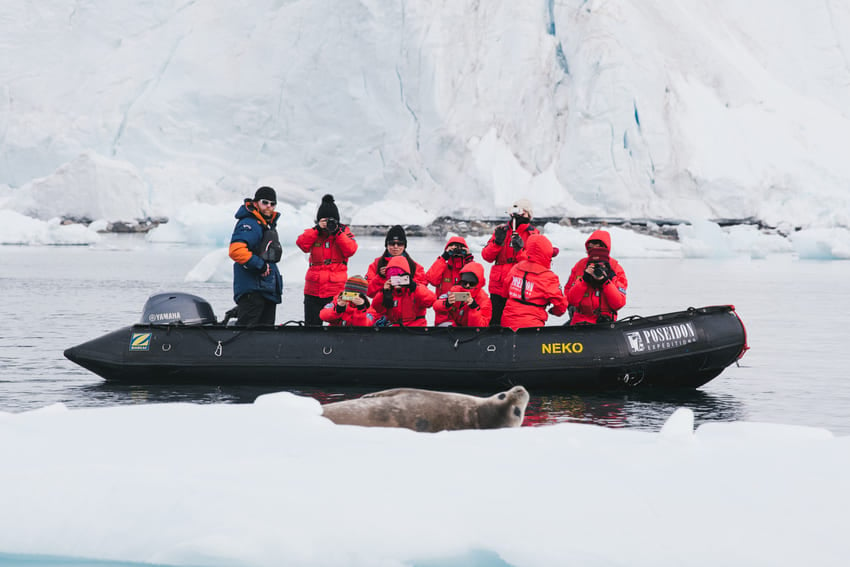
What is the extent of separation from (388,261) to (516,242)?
1.02 meters

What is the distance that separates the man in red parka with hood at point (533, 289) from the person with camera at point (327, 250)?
56.3 inches

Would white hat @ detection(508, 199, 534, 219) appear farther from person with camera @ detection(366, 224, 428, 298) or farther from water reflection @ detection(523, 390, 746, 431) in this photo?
water reflection @ detection(523, 390, 746, 431)

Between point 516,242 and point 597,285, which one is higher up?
point 516,242

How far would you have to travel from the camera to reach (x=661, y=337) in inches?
306

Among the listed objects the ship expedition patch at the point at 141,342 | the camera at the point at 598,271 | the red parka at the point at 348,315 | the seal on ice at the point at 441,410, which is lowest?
the seal on ice at the point at 441,410

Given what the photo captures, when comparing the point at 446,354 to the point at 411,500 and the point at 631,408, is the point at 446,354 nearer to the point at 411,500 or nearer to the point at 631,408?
the point at 631,408

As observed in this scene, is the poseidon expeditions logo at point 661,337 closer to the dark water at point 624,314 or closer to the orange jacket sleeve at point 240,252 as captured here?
the dark water at point 624,314

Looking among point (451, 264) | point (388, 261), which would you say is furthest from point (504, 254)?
point (388, 261)

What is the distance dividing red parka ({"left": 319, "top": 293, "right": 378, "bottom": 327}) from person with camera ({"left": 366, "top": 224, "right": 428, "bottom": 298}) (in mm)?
155

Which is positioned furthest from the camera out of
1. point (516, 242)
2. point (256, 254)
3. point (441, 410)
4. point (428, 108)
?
point (428, 108)

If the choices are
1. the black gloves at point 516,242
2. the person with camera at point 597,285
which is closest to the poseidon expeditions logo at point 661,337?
the person with camera at point 597,285

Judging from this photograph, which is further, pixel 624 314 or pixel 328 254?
pixel 624 314

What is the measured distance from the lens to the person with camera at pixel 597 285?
7469 mm

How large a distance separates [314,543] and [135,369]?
208 inches
